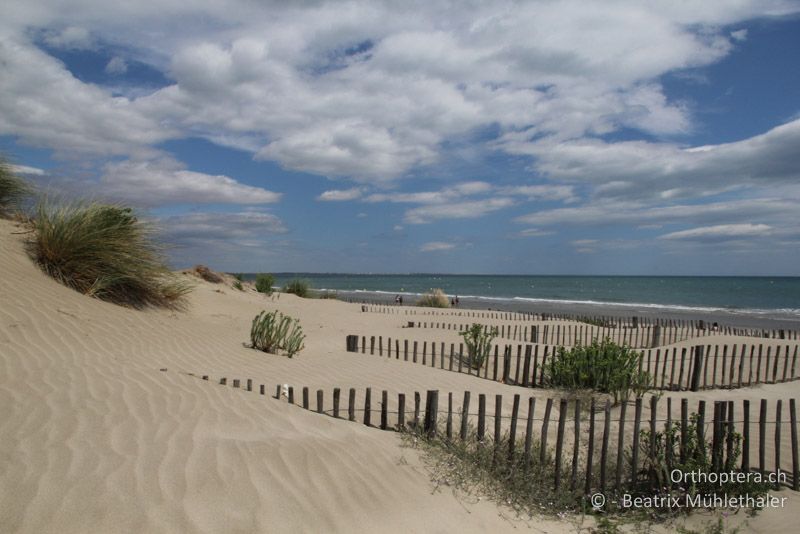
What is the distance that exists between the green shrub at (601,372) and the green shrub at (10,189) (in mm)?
12837

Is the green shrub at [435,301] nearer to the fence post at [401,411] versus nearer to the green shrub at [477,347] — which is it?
the green shrub at [477,347]

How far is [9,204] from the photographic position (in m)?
12.3

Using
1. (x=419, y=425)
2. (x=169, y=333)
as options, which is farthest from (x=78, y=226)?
(x=419, y=425)

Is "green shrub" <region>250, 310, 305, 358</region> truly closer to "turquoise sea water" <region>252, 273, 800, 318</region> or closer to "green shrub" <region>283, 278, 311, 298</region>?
"green shrub" <region>283, 278, 311, 298</region>

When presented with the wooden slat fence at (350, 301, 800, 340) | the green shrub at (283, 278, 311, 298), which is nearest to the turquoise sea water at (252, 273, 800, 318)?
the green shrub at (283, 278, 311, 298)

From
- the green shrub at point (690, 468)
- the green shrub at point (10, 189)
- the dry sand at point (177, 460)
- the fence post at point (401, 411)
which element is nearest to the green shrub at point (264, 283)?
the green shrub at point (10, 189)

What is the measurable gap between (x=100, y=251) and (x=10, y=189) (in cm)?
385

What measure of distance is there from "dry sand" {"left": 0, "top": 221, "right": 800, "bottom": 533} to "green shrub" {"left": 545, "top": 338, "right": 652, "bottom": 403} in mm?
3373

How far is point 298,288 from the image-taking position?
30172mm

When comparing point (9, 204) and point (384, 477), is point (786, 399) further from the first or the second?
point (9, 204)

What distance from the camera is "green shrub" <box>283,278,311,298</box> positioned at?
29987 mm

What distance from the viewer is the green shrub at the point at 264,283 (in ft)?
88.2

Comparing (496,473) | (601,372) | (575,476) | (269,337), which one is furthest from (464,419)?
(269,337)

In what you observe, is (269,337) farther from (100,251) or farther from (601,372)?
(601,372)
